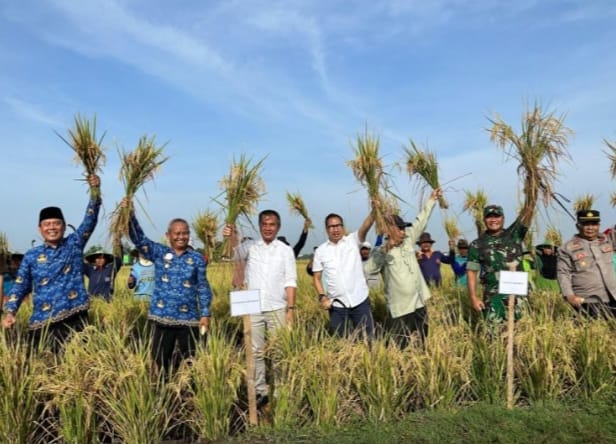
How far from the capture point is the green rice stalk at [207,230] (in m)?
5.09

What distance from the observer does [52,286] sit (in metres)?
3.95

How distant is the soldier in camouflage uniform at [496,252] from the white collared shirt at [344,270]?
1.07m

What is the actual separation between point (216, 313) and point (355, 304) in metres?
2.74

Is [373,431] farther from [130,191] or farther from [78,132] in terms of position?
[78,132]

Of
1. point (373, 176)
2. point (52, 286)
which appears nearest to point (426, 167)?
point (373, 176)

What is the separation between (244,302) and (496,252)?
2402 mm

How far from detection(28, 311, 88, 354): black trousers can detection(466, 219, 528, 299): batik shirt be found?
136 inches

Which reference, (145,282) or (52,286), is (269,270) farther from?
(145,282)

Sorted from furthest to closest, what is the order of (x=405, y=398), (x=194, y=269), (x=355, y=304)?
(x=355, y=304)
(x=194, y=269)
(x=405, y=398)

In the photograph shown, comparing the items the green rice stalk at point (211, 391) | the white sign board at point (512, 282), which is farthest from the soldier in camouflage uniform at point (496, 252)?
the green rice stalk at point (211, 391)

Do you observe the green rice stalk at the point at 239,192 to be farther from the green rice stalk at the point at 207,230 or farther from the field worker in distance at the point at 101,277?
the field worker in distance at the point at 101,277

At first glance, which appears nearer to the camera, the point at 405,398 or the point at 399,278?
the point at 405,398

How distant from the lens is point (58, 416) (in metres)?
3.54

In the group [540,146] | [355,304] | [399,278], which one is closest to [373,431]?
[355,304]
